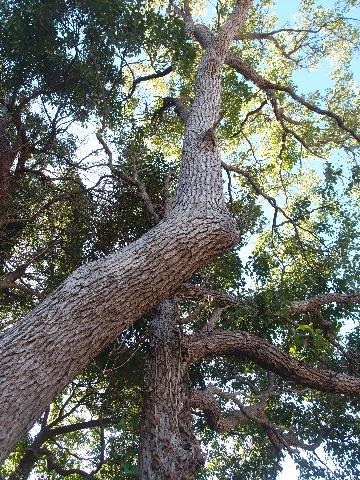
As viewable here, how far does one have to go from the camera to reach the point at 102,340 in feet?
11.1

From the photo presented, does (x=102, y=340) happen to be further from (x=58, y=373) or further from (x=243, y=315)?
(x=243, y=315)

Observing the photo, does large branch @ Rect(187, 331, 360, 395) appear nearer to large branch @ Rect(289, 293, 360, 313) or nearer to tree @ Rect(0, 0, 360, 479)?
tree @ Rect(0, 0, 360, 479)

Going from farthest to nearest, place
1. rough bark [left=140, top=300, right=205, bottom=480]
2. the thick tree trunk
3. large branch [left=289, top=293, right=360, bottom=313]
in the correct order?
large branch [left=289, top=293, right=360, bottom=313]
rough bark [left=140, top=300, right=205, bottom=480]
the thick tree trunk

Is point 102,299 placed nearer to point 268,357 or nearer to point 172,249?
point 172,249

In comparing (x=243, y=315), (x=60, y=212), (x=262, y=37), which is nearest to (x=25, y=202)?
(x=60, y=212)

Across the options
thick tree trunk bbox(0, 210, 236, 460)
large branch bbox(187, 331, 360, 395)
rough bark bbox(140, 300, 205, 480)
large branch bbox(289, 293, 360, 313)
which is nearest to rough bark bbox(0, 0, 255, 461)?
thick tree trunk bbox(0, 210, 236, 460)

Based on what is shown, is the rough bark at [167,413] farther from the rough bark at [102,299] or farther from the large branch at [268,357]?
the rough bark at [102,299]

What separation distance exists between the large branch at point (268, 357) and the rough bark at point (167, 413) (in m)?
0.26

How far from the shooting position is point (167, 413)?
469 cm

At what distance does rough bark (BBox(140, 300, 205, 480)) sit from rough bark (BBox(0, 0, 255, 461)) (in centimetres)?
137

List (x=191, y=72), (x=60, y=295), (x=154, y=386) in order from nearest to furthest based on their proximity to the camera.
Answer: (x=60, y=295)
(x=154, y=386)
(x=191, y=72)

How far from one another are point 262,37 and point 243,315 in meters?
7.30

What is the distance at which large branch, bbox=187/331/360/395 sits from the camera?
5.38 m

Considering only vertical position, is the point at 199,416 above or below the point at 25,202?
below
